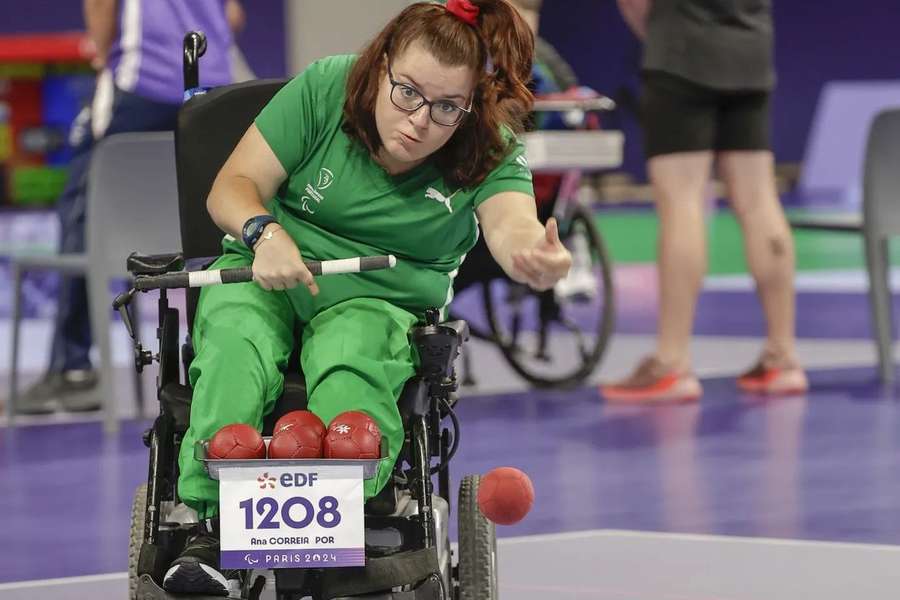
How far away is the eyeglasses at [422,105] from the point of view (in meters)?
2.66

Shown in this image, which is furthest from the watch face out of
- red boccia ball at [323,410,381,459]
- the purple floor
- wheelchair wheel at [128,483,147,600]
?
the purple floor

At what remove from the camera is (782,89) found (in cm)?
1825

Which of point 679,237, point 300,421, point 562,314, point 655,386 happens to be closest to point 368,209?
point 300,421

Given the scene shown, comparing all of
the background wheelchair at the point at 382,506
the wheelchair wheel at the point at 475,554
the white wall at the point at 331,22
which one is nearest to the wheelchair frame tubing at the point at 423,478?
the background wheelchair at the point at 382,506

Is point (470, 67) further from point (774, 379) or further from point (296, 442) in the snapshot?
point (774, 379)

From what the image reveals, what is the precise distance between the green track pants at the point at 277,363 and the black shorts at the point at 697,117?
293 cm

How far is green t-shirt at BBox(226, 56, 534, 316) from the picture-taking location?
2791 mm

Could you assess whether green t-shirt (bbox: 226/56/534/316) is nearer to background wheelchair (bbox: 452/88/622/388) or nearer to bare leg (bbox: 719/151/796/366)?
background wheelchair (bbox: 452/88/622/388)

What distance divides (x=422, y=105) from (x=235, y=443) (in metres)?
0.63

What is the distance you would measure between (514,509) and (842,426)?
2.73 metres

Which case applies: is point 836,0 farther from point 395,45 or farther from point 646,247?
point 395,45

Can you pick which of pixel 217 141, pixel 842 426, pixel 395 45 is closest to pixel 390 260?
pixel 395 45

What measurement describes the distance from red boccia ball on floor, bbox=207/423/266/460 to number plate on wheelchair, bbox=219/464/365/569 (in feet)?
0.08

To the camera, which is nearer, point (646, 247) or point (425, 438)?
point (425, 438)
